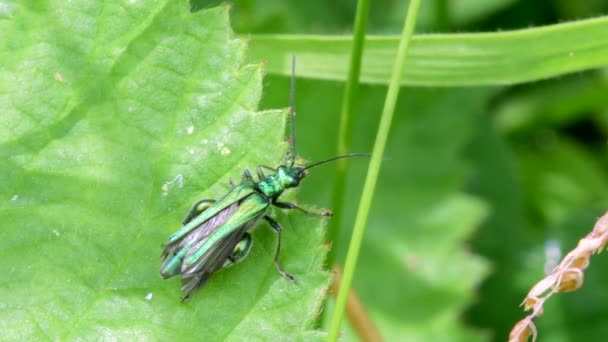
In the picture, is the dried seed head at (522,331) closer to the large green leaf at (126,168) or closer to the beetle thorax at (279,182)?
Answer: the large green leaf at (126,168)

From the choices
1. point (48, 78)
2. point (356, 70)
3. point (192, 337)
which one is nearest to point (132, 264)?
point (192, 337)

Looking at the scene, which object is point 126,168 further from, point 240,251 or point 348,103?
point 348,103

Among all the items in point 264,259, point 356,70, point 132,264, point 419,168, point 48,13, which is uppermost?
point 419,168

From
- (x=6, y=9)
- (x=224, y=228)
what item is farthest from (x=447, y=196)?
(x=6, y=9)

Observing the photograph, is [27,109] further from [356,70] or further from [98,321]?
[356,70]

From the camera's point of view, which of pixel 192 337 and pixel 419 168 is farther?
pixel 419 168

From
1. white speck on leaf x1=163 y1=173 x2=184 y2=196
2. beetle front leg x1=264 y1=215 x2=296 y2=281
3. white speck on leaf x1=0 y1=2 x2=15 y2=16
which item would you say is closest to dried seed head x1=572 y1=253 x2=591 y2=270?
beetle front leg x1=264 y1=215 x2=296 y2=281

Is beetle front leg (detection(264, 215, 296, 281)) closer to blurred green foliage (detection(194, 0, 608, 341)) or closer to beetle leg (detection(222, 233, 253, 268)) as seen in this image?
beetle leg (detection(222, 233, 253, 268))
